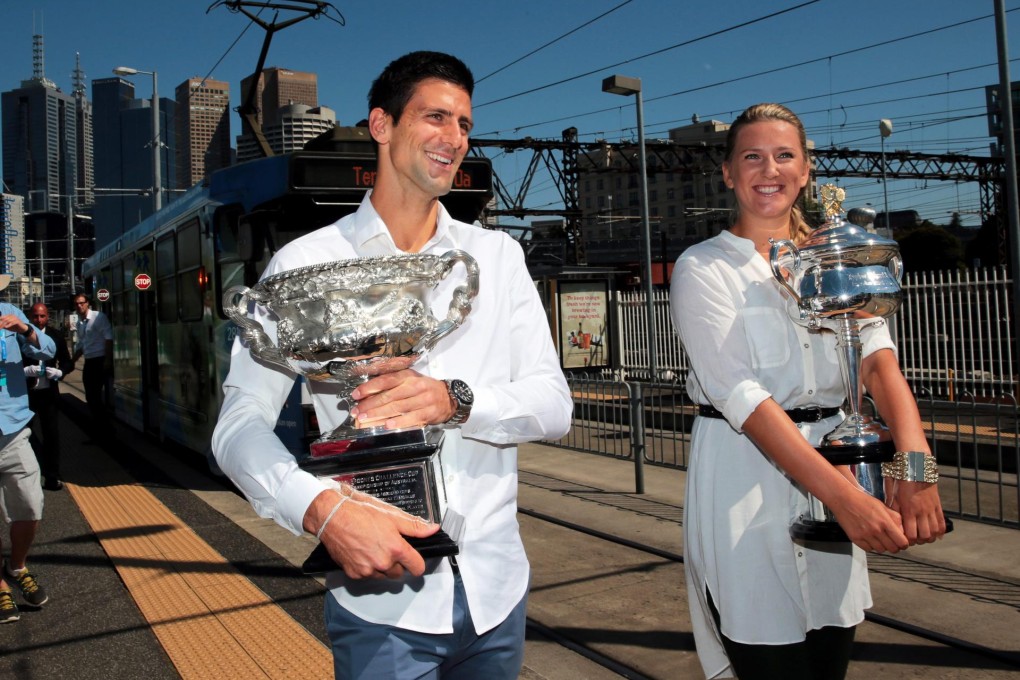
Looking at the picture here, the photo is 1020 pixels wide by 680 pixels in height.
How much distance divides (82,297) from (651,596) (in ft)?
32.4

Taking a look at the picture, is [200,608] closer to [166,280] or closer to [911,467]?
[911,467]

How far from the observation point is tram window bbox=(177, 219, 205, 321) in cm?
916

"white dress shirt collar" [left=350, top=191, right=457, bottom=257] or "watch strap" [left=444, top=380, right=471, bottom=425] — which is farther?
"white dress shirt collar" [left=350, top=191, right=457, bottom=257]

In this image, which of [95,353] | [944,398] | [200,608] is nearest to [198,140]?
[95,353]

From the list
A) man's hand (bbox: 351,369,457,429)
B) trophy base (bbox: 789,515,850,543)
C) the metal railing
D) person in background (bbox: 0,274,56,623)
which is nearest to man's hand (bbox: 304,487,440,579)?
man's hand (bbox: 351,369,457,429)

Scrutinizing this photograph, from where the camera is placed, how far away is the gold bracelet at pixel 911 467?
6.43 feet

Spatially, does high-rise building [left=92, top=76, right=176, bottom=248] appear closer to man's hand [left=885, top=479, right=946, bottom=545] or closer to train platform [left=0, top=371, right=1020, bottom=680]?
train platform [left=0, top=371, right=1020, bottom=680]

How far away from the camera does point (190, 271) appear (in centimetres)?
953

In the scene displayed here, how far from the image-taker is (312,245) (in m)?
1.87

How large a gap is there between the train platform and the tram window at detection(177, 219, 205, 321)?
2132 millimetres

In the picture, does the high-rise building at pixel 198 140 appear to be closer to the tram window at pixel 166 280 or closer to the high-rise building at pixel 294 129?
the high-rise building at pixel 294 129

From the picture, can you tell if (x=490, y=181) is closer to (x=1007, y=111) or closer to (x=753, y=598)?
(x=753, y=598)

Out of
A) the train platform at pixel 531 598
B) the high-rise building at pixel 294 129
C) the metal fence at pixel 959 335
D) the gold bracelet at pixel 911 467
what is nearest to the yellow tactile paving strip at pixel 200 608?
the train platform at pixel 531 598

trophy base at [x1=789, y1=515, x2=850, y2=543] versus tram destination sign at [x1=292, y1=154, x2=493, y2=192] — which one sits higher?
tram destination sign at [x1=292, y1=154, x2=493, y2=192]
